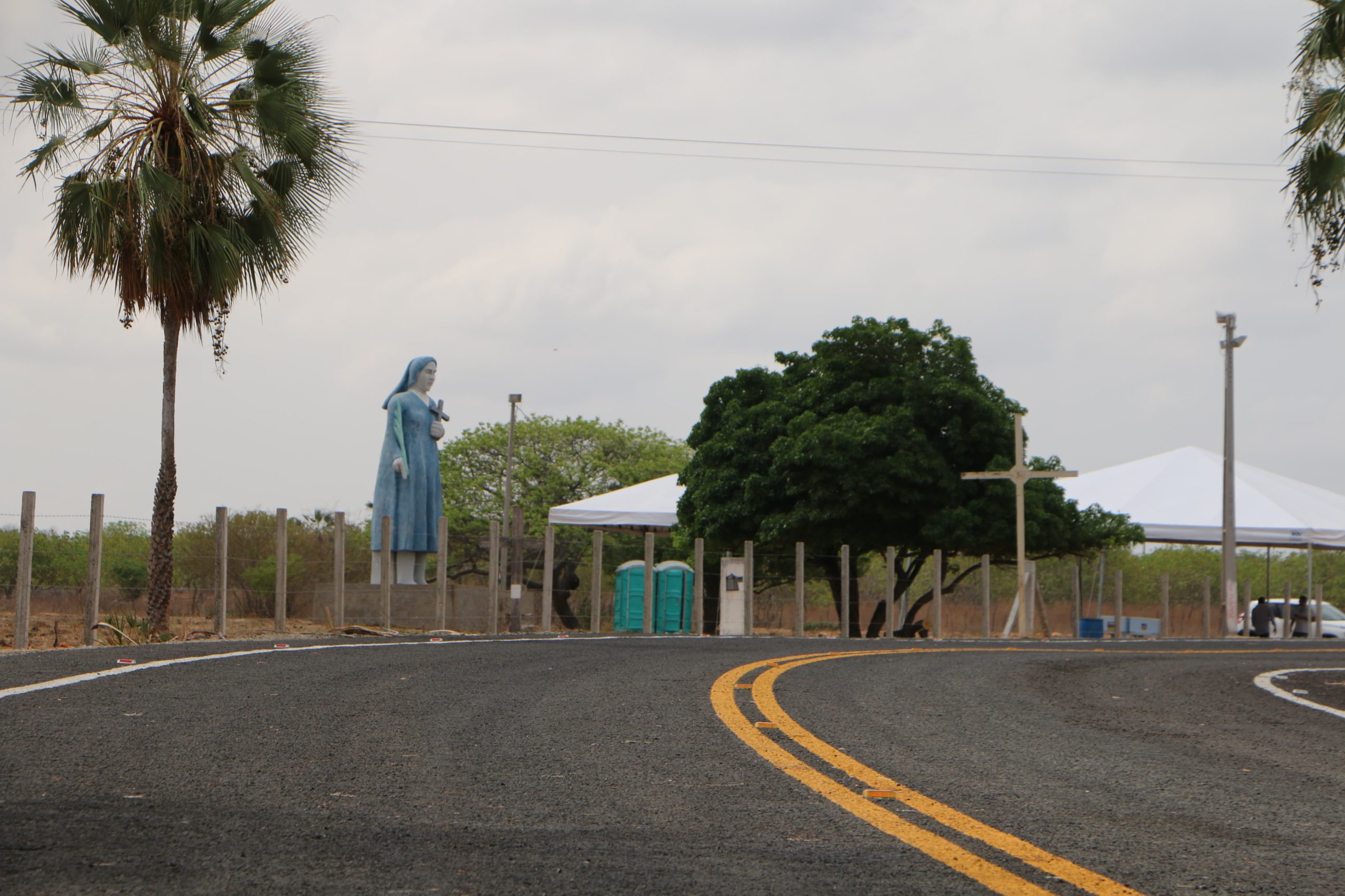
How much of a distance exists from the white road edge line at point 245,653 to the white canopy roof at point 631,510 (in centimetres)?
1163

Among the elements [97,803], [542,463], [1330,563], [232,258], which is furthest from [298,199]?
[1330,563]

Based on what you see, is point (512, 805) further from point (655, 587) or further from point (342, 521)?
point (655, 587)

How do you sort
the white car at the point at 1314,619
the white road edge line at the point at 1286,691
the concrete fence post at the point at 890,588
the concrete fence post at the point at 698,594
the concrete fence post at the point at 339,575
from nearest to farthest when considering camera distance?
the white road edge line at the point at 1286,691
the concrete fence post at the point at 339,575
the concrete fence post at the point at 698,594
the concrete fence post at the point at 890,588
the white car at the point at 1314,619

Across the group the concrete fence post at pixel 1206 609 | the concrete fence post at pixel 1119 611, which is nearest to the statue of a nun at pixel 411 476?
the concrete fence post at pixel 1119 611

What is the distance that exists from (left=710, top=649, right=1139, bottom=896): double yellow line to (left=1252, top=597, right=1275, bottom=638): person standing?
96.6 feet

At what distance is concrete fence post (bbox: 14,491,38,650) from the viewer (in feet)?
40.9

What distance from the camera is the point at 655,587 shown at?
26828mm

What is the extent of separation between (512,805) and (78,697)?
3.38m

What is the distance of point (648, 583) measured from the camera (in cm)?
2375

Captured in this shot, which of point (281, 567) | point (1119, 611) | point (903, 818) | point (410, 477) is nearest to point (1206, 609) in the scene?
point (1119, 611)

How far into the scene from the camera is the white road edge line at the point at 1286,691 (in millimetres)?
9375

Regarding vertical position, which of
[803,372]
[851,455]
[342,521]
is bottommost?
[342,521]

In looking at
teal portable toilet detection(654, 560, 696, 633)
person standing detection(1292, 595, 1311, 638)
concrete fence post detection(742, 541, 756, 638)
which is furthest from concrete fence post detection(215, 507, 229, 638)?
person standing detection(1292, 595, 1311, 638)

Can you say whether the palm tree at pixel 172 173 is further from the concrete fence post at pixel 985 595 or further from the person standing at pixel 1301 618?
the person standing at pixel 1301 618
